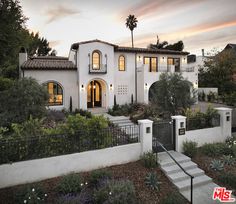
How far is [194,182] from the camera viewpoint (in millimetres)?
8133

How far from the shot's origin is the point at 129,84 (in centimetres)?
2120

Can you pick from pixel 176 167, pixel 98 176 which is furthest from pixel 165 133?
pixel 98 176

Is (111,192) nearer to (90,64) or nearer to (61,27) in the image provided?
(90,64)

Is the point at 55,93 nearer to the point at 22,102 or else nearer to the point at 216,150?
the point at 22,102

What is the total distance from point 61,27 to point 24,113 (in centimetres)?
1437

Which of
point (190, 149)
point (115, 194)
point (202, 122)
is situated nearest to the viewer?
point (115, 194)

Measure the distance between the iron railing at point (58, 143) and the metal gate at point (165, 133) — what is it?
1284 millimetres

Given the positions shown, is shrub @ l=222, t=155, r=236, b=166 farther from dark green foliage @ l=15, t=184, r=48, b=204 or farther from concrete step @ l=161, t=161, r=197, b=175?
dark green foliage @ l=15, t=184, r=48, b=204

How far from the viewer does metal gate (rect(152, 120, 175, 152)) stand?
33.2 ft

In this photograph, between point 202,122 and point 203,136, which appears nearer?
point 203,136

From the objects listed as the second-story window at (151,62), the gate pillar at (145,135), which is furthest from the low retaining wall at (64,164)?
the second-story window at (151,62)

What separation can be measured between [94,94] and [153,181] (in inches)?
578

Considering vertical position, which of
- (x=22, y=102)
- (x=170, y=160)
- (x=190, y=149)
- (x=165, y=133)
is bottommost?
(x=170, y=160)

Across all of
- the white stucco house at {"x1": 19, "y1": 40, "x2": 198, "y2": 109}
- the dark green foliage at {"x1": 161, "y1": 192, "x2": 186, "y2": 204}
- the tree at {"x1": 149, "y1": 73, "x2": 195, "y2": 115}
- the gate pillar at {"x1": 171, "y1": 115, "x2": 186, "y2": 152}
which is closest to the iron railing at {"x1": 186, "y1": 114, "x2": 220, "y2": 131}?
the gate pillar at {"x1": 171, "y1": 115, "x2": 186, "y2": 152}
